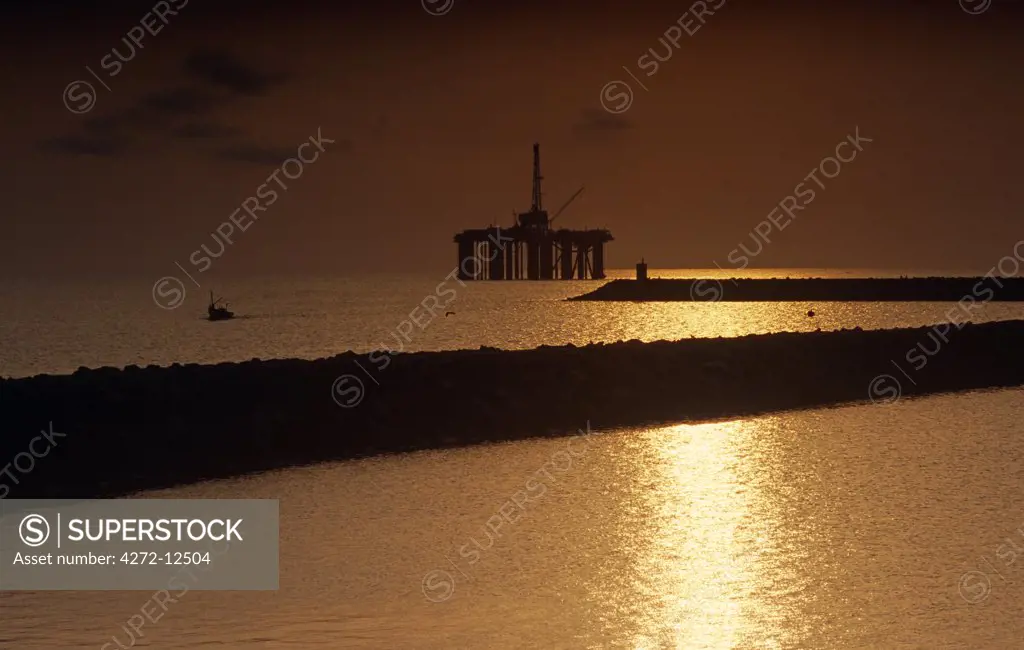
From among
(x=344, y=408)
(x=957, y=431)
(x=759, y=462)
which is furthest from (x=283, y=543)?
(x=957, y=431)

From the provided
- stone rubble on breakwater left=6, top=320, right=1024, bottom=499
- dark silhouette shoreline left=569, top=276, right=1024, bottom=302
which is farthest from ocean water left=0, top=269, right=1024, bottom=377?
stone rubble on breakwater left=6, top=320, right=1024, bottom=499

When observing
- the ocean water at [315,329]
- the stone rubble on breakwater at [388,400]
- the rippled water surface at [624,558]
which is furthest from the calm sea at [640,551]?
the ocean water at [315,329]

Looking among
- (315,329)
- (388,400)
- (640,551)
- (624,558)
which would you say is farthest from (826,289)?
(624,558)

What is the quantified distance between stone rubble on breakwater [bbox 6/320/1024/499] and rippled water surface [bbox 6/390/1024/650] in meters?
1.69

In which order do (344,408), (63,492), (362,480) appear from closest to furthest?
(63,492), (362,480), (344,408)

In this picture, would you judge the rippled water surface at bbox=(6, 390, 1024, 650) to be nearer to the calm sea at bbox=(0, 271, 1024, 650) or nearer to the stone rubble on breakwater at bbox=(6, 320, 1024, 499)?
the calm sea at bbox=(0, 271, 1024, 650)

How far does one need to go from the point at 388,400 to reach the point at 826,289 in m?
121

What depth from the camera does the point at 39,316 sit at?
403ft

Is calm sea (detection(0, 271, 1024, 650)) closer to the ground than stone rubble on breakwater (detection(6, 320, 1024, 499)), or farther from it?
closer to the ground

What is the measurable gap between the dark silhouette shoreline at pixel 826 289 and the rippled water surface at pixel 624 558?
110937 mm

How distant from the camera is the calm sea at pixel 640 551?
1045 centimetres

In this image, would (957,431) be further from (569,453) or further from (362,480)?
(362,480)

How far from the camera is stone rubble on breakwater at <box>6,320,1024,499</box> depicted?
66.6 ft

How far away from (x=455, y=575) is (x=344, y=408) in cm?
1214
